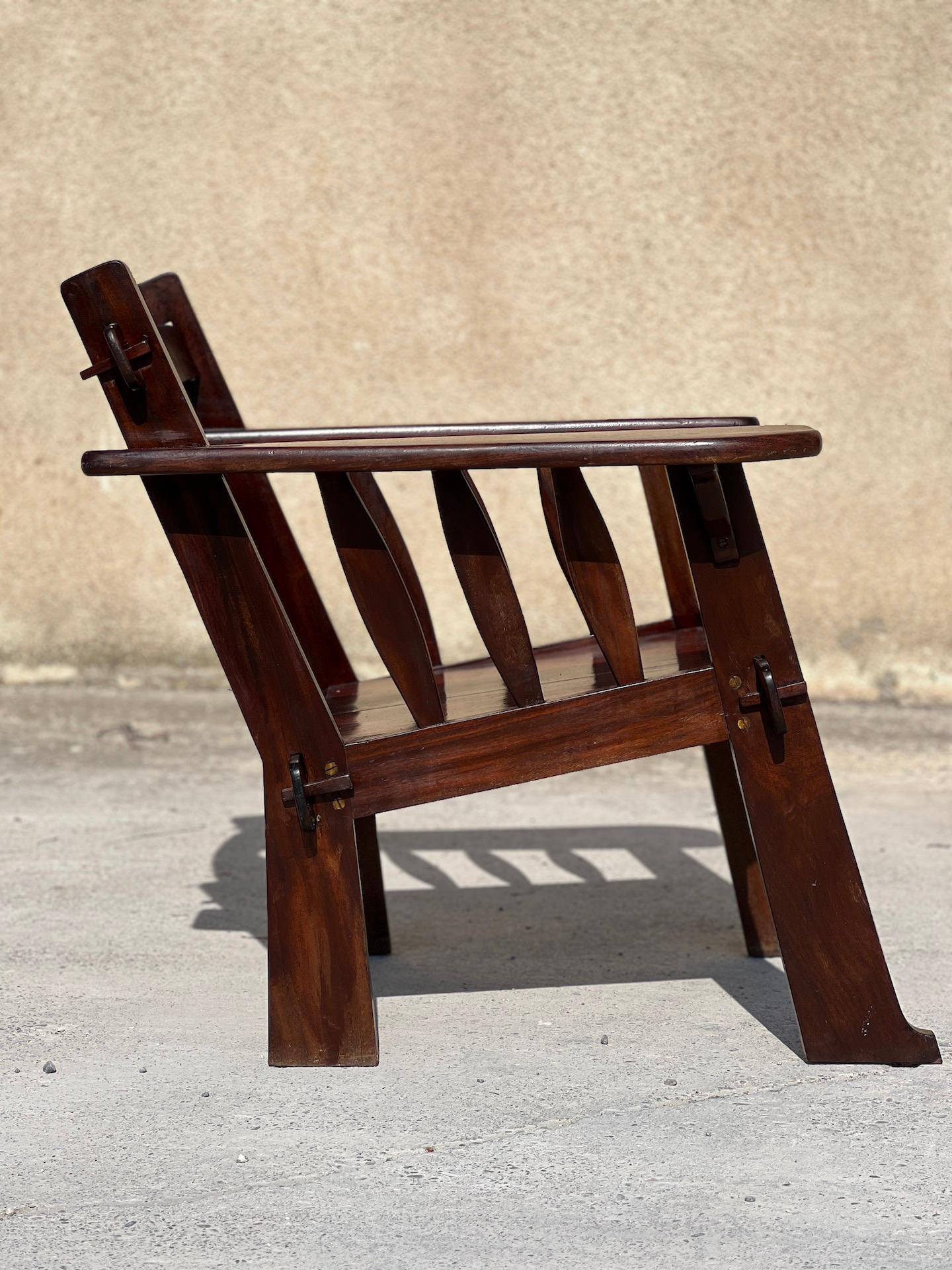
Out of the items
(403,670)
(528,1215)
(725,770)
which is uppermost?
(403,670)

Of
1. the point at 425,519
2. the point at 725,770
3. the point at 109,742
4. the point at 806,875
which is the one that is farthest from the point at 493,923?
the point at 425,519

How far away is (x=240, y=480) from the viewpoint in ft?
6.59

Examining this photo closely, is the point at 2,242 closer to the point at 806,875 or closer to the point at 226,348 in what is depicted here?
the point at 226,348

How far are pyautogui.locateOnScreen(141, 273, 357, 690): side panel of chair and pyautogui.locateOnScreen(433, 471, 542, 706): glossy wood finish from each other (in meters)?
0.42

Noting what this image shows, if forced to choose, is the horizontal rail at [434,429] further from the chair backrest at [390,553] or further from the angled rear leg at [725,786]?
the chair backrest at [390,553]

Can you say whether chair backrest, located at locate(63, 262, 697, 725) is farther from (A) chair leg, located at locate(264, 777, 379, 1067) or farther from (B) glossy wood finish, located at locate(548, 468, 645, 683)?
(A) chair leg, located at locate(264, 777, 379, 1067)

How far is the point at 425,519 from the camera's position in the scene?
4438mm

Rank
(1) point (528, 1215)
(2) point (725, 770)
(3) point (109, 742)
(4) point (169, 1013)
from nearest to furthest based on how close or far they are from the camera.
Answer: (1) point (528, 1215) → (4) point (169, 1013) → (2) point (725, 770) → (3) point (109, 742)

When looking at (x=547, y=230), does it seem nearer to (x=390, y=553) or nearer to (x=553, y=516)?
(x=553, y=516)

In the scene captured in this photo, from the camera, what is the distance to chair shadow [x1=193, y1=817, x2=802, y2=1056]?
6.71ft

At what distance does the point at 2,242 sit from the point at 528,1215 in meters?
4.07

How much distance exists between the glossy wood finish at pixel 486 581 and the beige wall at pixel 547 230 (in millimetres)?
2765

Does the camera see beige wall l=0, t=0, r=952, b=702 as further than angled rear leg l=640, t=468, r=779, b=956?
Yes

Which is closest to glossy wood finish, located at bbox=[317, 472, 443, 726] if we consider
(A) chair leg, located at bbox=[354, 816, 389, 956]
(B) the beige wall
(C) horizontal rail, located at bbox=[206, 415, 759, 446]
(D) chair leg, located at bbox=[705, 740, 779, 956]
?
(C) horizontal rail, located at bbox=[206, 415, 759, 446]
